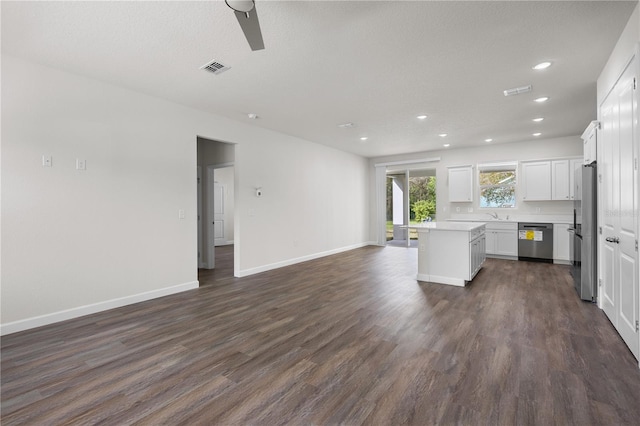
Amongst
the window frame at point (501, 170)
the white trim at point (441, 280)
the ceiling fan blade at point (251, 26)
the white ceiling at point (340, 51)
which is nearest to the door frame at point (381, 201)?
the window frame at point (501, 170)

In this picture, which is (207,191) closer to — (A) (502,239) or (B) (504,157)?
(A) (502,239)

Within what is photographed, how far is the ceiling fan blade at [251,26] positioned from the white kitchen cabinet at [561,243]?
273 inches

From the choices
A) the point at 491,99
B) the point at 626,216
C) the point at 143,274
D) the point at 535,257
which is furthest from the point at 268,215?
the point at 535,257

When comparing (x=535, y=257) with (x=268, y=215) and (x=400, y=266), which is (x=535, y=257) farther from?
(x=268, y=215)

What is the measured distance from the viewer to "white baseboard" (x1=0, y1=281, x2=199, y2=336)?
3.02m

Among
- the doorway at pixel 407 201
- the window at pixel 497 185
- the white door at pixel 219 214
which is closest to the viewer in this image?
the window at pixel 497 185

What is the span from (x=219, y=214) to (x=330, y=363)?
28.1 feet

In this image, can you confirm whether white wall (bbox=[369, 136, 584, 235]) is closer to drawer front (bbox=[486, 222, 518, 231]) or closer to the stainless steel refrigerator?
drawer front (bbox=[486, 222, 518, 231])

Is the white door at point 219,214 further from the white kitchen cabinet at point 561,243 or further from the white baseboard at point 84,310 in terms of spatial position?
the white kitchen cabinet at point 561,243

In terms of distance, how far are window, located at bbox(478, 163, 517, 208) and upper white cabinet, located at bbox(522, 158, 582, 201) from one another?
0.32 m

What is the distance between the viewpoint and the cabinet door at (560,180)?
6379 millimetres

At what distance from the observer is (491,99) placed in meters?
4.23

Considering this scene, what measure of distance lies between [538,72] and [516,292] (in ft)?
9.44

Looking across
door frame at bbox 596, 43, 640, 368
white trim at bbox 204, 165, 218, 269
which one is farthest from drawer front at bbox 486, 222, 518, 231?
white trim at bbox 204, 165, 218, 269
